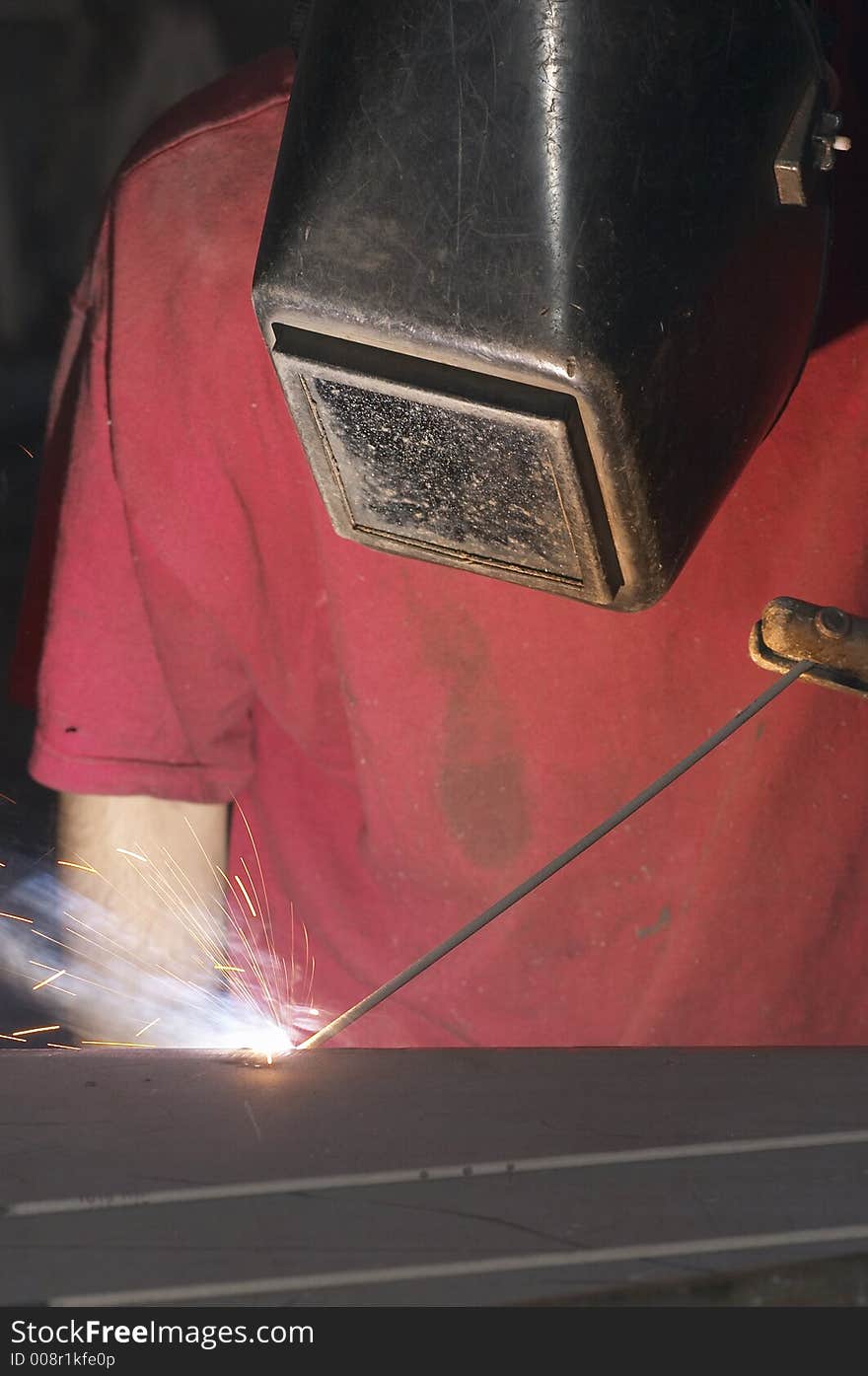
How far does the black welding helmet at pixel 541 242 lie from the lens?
69 cm

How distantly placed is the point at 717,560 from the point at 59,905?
68cm

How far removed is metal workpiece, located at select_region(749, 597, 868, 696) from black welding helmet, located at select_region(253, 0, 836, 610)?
0.24ft

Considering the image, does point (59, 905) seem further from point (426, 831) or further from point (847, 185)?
point (847, 185)

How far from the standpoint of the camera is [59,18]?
2.32m

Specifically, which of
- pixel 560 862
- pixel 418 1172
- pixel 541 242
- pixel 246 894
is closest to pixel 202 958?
pixel 246 894

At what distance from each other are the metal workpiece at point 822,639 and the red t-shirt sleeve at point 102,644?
2.01ft

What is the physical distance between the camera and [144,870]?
4.27 feet

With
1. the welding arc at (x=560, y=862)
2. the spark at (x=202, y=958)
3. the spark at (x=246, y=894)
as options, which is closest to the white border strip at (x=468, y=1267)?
the welding arc at (x=560, y=862)

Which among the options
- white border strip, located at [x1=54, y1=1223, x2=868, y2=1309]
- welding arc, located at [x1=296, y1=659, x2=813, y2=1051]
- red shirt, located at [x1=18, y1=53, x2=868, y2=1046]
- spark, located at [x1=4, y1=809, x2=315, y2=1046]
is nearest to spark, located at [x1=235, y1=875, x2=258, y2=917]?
spark, located at [x1=4, y1=809, x2=315, y2=1046]

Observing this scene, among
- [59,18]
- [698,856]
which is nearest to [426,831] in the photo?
[698,856]

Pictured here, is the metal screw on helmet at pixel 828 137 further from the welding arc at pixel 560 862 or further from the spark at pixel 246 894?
the spark at pixel 246 894

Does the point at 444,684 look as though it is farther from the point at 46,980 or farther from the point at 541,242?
the point at 46,980

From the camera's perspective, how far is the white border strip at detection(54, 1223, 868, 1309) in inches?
23.6

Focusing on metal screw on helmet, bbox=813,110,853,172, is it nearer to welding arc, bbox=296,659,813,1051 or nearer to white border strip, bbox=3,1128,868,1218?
welding arc, bbox=296,659,813,1051
